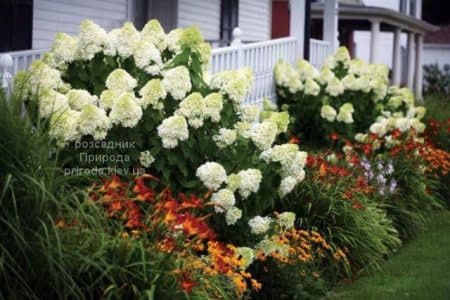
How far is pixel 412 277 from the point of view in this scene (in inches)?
381

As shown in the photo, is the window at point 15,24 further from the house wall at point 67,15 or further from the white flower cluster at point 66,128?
the white flower cluster at point 66,128

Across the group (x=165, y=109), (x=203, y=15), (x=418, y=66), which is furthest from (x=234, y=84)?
(x=418, y=66)

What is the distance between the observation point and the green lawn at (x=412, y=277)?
8828mm

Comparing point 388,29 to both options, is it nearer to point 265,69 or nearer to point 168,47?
point 265,69

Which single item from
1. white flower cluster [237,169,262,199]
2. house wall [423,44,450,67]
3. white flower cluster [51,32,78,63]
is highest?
house wall [423,44,450,67]

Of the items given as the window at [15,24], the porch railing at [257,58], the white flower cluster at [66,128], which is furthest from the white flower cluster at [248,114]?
the window at [15,24]

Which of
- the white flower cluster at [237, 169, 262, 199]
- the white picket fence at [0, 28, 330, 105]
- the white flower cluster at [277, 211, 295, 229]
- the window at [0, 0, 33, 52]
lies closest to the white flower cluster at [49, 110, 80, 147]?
the white flower cluster at [237, 169, 262, 199]

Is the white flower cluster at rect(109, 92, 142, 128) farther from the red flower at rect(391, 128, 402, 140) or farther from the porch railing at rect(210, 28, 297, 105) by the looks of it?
the red flower at rect(391, 128, 402, 140)

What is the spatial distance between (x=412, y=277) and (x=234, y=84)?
2857 mm

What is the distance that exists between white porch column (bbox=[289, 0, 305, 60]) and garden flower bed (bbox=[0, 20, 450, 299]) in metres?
3.60

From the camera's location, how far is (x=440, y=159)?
13.7m

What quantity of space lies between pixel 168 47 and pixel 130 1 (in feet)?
24.6

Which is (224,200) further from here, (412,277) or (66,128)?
(412,277)

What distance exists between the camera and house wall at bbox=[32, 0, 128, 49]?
1341 centimetres
